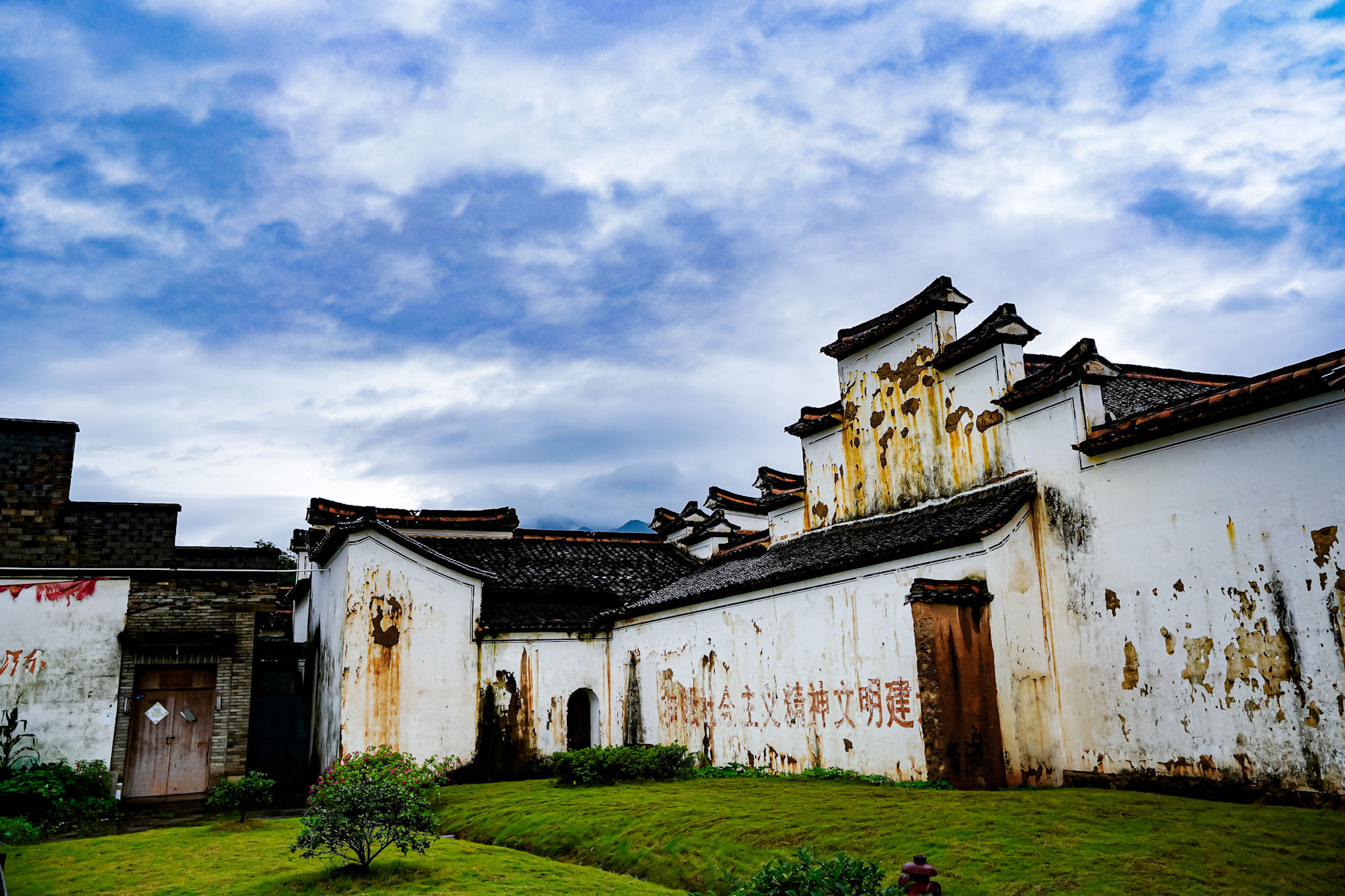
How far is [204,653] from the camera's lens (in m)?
17.4

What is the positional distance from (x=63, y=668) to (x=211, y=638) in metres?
2.47

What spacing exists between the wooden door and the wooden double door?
45.0 ft

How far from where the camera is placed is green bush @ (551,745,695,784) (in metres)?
15.1

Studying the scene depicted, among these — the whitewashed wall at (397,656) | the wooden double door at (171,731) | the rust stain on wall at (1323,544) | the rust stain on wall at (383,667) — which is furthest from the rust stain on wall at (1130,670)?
the wooden double door at (171,731)

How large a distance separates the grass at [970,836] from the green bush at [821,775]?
0.38 m

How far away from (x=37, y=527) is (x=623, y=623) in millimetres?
11821

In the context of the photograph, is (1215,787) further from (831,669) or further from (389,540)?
(389,540)

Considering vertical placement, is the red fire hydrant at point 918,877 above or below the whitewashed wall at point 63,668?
below

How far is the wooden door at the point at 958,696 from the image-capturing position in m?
11.4

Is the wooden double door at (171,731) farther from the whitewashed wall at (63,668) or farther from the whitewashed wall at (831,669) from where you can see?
the whitewashed wall at (831,669)

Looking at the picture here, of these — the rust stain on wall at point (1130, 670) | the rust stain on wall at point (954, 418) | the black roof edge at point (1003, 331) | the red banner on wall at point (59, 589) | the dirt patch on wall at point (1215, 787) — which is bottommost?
the dirt patch on wall at point (1215, 787)

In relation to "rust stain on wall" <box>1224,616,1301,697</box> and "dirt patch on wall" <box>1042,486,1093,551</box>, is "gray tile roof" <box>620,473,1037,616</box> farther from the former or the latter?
"rust stain on wall" <box>1224,616,1301,697</box>

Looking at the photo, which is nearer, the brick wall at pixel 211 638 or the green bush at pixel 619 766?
the green bush at pixel 619 766

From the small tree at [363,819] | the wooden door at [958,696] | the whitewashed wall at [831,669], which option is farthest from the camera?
the whitewashed wall at [831,669]
